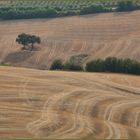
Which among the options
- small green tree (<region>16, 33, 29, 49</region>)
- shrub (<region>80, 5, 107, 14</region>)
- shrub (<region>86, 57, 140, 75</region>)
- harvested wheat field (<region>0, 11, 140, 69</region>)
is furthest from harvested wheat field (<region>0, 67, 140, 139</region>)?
shrub (<region>80, 5, 107, 14</region>)

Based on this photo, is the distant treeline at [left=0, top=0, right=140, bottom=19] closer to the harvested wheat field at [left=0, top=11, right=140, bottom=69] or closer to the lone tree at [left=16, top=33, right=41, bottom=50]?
the harvested wheat field at [left=0, top=11, right=140, bottom=69]

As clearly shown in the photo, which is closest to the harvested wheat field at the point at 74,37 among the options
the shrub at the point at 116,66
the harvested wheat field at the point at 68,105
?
the shrub at the point at 116,66

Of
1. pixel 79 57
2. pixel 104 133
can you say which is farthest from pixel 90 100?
pixel 79 57

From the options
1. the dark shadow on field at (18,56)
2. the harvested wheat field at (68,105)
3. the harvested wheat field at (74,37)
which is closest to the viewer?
the harvested wheat field at (68,105)

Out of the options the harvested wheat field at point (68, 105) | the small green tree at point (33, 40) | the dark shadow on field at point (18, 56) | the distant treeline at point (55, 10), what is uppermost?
the distant treeline at point (55, 10)

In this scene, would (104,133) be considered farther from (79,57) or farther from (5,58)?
(5,58)

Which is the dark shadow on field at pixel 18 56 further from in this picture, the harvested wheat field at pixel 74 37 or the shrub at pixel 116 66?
the shrub at pixel 116 66

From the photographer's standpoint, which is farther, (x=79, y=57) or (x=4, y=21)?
(x=4, y=21)
